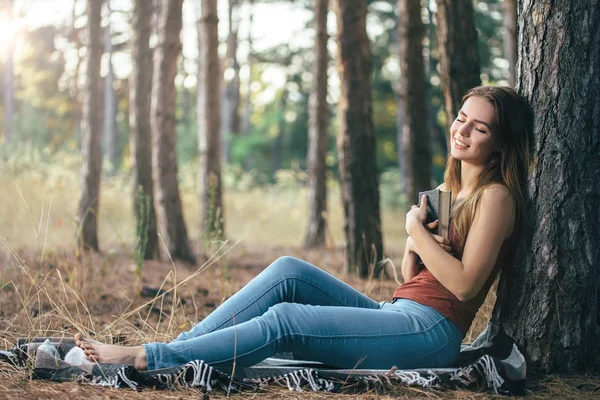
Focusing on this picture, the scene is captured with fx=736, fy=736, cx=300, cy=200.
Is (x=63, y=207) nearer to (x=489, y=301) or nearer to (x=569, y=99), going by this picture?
(x=489, y=301)

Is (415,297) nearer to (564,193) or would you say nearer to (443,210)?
(443,210)

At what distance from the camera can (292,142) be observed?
33562 millimetres

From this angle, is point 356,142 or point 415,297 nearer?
point 415,297

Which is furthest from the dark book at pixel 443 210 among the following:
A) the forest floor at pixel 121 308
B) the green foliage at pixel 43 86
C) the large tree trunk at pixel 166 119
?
the green foliage at pixel 43 86

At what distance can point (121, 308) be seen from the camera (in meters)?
5.20

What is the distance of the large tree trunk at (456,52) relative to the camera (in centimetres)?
541

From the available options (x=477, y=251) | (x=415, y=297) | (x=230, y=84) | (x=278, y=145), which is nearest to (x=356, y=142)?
(x=415, y=297)

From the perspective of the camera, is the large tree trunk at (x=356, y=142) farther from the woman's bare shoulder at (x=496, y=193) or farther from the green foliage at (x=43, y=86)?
the green foliage at (x=43, y=86)

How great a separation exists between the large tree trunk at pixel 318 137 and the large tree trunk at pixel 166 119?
107 inches

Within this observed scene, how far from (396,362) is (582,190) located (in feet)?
3.75

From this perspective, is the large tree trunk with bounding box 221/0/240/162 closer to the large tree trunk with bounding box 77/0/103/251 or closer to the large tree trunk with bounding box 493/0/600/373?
the large tree trunk with bounding box 77/0/103/251

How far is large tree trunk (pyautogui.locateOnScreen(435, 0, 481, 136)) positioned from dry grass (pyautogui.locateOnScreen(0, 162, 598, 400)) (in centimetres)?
152

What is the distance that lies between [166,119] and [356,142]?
2293 millimetres

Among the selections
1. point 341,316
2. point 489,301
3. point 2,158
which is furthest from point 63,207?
point 341,316
